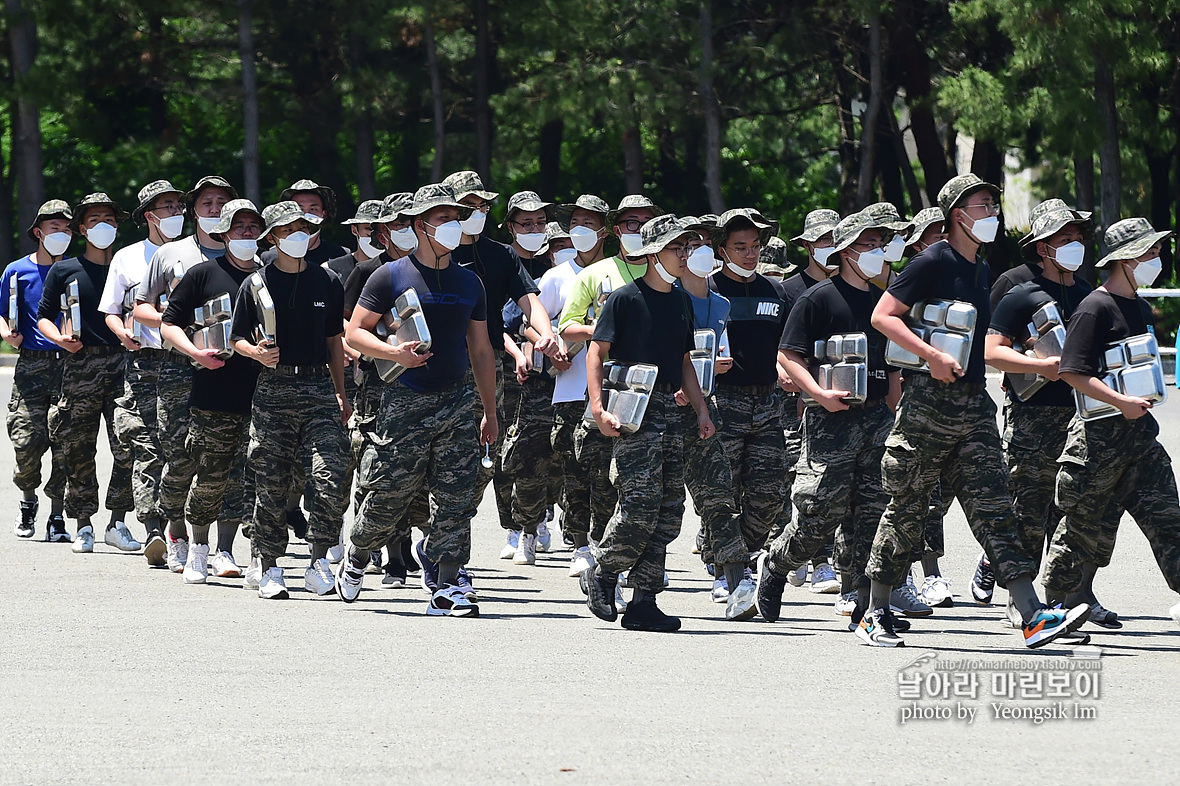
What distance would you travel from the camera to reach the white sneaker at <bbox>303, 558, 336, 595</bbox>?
9828 millimetres

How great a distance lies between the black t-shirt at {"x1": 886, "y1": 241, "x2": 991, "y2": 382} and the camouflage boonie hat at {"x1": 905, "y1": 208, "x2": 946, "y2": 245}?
1.54 meters

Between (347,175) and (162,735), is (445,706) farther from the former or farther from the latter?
(347,175)

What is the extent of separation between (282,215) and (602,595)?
8.61 feet

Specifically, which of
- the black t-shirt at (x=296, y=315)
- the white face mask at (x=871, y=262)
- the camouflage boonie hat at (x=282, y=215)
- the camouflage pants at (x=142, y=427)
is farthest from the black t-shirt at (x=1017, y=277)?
the camouflage pants at (x=142, y=427)

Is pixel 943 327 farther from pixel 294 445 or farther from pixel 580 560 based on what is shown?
pixel 294 445

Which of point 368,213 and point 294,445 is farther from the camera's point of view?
point 368,213

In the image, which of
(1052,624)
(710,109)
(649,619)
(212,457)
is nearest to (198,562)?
(212,457)

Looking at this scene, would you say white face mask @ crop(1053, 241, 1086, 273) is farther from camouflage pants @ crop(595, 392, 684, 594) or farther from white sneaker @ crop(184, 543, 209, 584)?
white sneaker @ crop(184, 543, 209, 584)

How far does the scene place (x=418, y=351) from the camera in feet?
29.3

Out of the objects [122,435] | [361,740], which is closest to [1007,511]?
[361,740]

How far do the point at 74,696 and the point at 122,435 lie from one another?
4.43m

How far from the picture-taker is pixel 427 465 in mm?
9180

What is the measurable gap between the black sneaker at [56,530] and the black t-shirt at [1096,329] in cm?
702

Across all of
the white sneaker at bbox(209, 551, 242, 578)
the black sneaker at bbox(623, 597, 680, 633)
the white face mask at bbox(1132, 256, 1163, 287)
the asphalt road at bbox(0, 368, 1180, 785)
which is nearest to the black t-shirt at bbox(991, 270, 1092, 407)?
the white face mask at bbox(1132, 256, 1163, 287)
